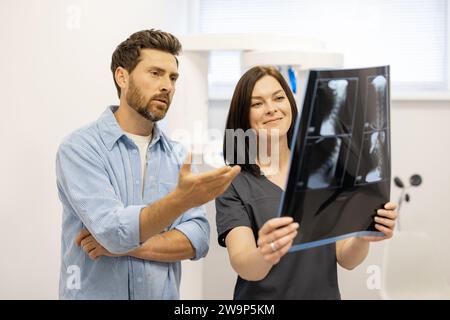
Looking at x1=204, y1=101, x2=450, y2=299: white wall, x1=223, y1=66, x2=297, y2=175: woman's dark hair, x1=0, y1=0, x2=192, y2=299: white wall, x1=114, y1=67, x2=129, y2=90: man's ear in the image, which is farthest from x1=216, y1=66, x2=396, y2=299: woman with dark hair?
x1=204, y1=101, x2=450, y2=299: white wall

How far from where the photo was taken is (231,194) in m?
1.38

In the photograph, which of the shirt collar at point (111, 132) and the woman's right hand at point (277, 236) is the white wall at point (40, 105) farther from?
the woman's right hand at point (277, 236)

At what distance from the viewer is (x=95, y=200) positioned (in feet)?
4.36

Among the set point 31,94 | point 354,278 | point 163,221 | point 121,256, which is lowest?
point 354,278

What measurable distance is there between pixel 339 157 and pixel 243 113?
0.29m

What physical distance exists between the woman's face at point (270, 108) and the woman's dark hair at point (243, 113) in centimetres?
1

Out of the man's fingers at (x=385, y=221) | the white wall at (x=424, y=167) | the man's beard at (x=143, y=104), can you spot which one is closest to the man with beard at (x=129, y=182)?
the man's beard at (x=143, y=104)

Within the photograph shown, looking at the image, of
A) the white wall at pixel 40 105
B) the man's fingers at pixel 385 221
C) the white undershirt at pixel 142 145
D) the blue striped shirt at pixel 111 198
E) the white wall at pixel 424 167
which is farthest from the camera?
the white wall at pixel 424 167

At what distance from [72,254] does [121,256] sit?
0.37ft

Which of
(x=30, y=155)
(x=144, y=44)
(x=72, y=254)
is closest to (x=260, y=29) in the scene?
(x=30, y=155)

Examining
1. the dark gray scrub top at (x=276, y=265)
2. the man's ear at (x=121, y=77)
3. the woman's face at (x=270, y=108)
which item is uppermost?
the man's ear at (x=121, y=77)

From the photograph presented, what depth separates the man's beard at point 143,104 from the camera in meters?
1.44

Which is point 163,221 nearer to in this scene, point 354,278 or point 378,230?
point 378,230

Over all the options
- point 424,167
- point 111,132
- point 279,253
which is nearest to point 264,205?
point 279,253
